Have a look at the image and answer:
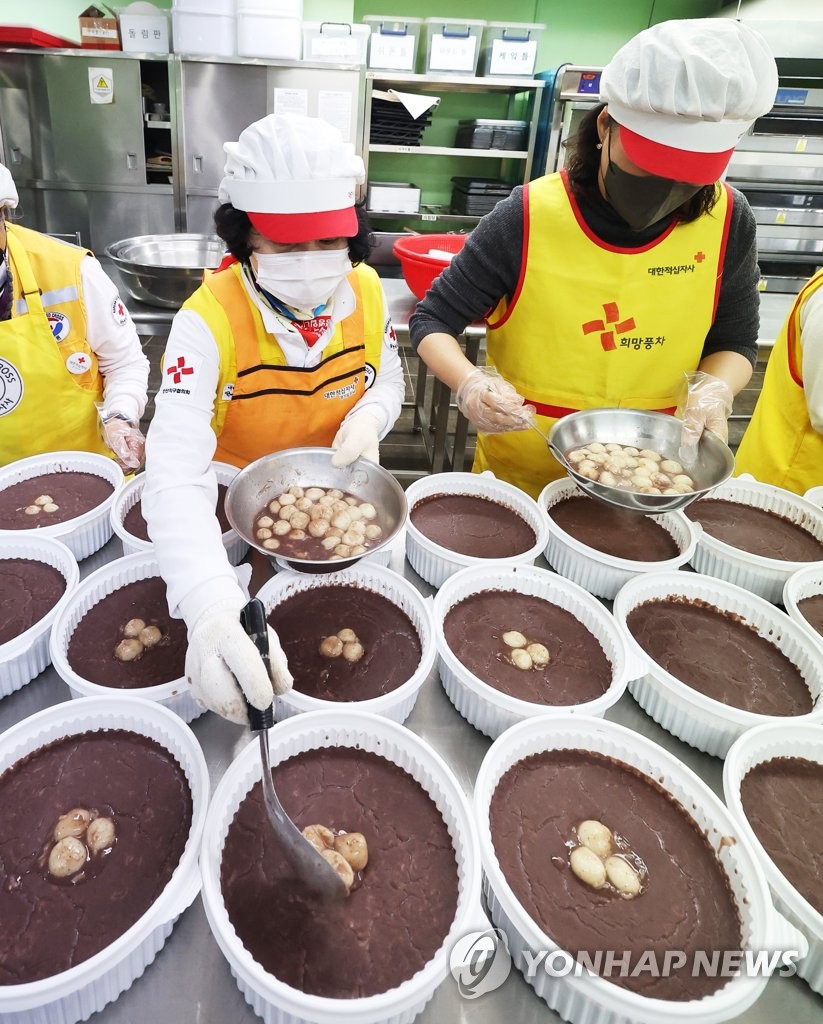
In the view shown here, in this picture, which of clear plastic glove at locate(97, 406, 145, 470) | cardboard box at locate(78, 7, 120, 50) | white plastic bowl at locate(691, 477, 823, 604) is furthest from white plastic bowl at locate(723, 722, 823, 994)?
cardboard box at locate(78, 7, 120, 50)

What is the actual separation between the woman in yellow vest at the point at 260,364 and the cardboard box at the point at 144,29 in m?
4.42

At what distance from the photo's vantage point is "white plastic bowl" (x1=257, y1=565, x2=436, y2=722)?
1.15 m

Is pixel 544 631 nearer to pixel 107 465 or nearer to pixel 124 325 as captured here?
pixel 107 465

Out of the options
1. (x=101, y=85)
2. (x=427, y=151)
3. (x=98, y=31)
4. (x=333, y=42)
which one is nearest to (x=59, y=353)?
(x=101, y=85)

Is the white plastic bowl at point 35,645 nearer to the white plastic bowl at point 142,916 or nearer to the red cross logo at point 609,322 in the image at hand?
the white plastic bowl at point 142,916

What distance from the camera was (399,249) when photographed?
11.3 feet

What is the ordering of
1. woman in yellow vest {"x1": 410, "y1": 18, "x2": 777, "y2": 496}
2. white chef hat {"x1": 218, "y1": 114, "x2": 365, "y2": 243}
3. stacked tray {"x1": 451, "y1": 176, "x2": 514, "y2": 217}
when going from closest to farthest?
white chef hat {"x1": 218, "y1": 114, "x2": 365, "y2": 243}, woman in yellow vest {"x1": 410, "y1": 18, "x2": 777, "y2": 496}, stacked tray {"x1": 451, "y1": 176, "x2": 514, "y2": 217}

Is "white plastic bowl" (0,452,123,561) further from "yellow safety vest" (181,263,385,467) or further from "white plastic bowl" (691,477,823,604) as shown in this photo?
"white plastic bowl" (691,477,823,604)

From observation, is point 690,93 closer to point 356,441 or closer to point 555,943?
point 356,441

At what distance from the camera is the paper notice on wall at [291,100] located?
4.86 meters

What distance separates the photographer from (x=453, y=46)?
5285 mm

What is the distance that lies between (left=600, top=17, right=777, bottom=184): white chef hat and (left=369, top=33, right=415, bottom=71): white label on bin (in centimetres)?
467

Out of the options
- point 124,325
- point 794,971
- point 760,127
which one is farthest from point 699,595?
point 760,127

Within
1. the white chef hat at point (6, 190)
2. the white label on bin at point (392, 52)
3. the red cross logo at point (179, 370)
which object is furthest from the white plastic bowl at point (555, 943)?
the white label on bin at point (392, 52)
